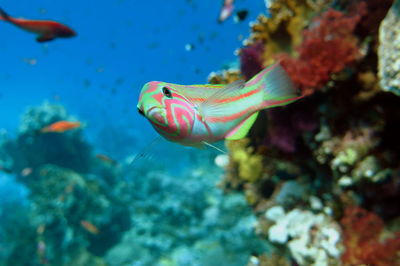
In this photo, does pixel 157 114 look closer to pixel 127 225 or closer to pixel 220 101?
pixel 220 101

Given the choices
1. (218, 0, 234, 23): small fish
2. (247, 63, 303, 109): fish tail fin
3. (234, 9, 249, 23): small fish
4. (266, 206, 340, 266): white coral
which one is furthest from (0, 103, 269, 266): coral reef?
(247, 63, 303, 109): fish tail fin

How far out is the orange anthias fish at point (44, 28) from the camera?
9.83 ft

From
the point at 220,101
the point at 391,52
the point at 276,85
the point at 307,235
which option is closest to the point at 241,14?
the point at 391,52

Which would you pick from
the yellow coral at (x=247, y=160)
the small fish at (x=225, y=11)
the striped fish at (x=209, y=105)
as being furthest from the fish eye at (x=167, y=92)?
the small fish at (x=225, y=11)

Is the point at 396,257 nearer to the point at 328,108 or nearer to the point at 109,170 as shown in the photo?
the point at 328,108

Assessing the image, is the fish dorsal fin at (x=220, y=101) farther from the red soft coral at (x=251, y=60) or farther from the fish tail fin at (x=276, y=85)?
the red soft coral at (x=251, y=60)

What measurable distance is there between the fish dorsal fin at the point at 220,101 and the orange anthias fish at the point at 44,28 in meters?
2.72

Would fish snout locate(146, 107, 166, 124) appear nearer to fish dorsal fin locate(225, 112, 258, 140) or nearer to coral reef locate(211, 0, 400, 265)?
fish dorsal fin locate(225, 112, 258, 140)

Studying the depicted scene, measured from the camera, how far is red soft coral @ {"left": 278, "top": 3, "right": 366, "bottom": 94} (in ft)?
9.48

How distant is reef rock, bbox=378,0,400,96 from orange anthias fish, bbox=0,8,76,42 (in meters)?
3.61

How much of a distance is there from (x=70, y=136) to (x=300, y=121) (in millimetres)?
12505

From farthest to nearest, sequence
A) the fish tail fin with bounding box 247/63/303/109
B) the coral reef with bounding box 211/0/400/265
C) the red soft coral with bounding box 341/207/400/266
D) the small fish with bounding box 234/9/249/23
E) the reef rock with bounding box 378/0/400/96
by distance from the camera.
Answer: the small fish with bounding box 234/9/249/23, the coral reef with bounding box 211/0/400/265, the red soft coral with bounding box 341/207/400/266, the reef rock with bounding box 378/0/400/96, the fish tail fin with bounding box 247/63/303/109

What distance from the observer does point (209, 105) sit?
1333 mm

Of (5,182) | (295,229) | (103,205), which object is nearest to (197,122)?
(295,229)
